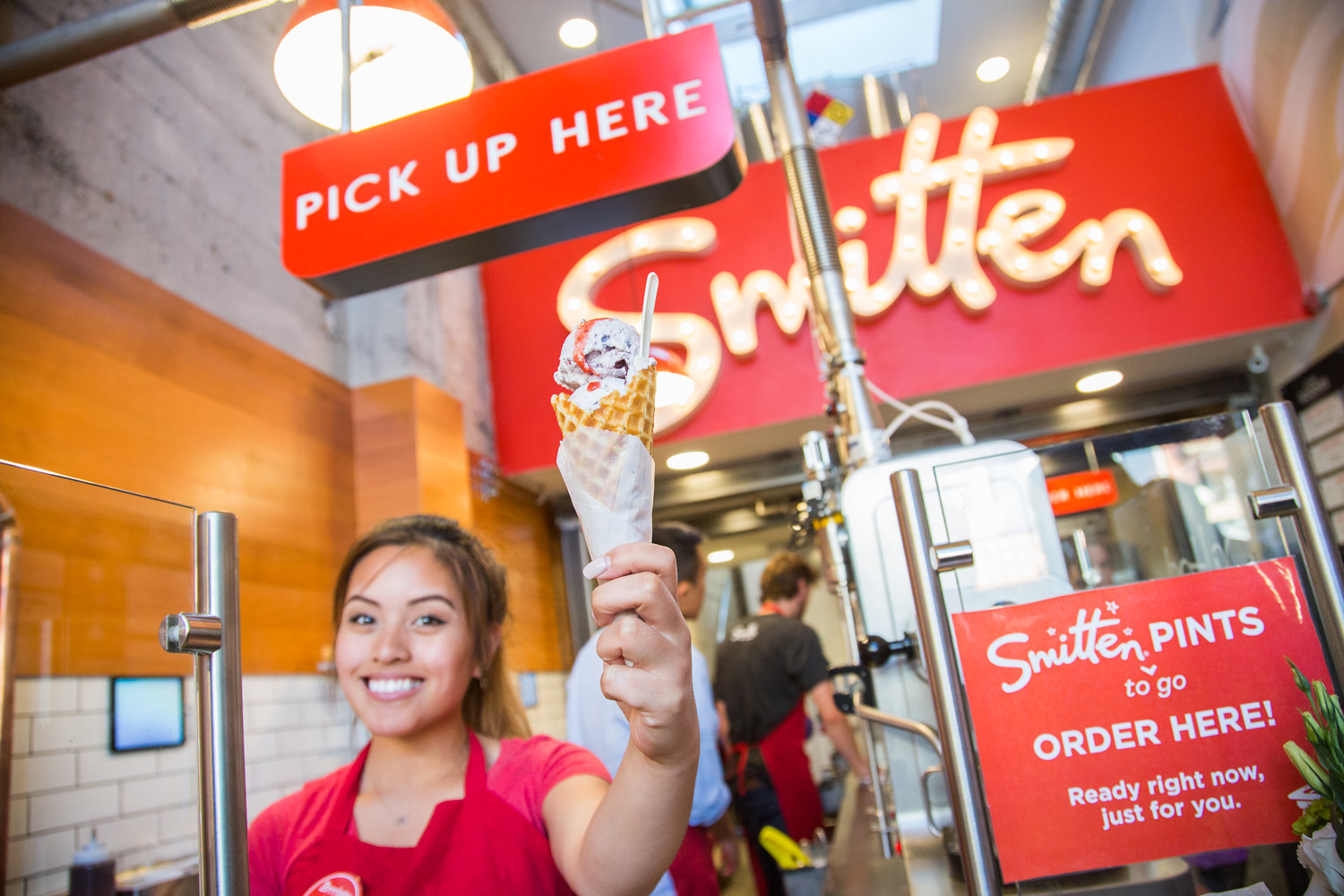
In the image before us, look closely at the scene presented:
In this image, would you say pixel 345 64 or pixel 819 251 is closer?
pixel 345 64

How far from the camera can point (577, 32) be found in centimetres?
557

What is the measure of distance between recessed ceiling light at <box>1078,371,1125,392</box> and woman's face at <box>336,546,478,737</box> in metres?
4.33

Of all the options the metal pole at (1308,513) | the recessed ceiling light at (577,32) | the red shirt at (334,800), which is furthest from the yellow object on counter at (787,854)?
the recessed ceiling light at (577,32)

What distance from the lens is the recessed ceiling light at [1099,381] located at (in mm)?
4863

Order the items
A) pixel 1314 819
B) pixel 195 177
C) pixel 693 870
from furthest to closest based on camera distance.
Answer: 1. pixel 195 177
2. pixel 693 870
3. pixel 1314 819

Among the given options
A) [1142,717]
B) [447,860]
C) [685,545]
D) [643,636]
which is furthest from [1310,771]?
[685,545]

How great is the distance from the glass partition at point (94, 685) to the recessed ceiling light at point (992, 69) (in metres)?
6.84

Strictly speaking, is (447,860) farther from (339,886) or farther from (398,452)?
(398,452)

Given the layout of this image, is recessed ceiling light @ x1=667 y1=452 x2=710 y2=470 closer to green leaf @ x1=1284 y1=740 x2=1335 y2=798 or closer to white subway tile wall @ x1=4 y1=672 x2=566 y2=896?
green leaf @ x1=1284 y1=740 x2=1335 y2=798

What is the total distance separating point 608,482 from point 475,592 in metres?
0.85

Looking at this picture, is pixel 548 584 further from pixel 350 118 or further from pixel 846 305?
pixel 350 118

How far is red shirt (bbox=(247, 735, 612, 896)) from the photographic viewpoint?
4.58 feet

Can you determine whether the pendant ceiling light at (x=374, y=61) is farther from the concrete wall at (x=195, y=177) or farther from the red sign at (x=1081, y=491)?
the red sign at (x=1081, y=491)

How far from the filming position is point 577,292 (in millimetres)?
4812
